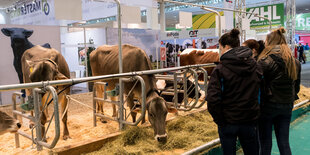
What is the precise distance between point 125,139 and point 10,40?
3.82 metres

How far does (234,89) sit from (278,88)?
811mm

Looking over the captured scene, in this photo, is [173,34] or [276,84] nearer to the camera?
[276,84]

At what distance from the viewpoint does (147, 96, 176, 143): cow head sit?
139 inches

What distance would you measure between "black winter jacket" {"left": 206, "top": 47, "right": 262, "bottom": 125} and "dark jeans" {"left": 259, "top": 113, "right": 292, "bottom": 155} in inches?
24.6

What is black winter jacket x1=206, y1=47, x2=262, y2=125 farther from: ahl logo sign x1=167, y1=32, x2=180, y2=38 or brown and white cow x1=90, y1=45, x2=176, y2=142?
ahl logo sign x1=167, y1=32, x2=180, y2=38

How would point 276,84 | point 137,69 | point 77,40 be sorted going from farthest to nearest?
point 77,40 < point 137,69 < point 276,84

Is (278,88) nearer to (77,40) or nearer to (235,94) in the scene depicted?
(235,94)

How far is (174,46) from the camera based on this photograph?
36.8 ft

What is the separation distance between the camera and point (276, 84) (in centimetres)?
280

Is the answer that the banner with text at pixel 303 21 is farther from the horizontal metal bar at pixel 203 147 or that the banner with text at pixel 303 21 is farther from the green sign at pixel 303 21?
the horizontal metal bar at pixel 203 147

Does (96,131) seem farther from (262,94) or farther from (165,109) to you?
(262,94)

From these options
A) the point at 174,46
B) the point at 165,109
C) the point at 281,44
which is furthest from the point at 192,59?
the point at 281,44

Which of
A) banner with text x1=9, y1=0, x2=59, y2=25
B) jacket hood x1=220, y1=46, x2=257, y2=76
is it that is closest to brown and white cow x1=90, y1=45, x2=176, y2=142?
jacket hood x1=220, y1=46, x2=257, y2=76

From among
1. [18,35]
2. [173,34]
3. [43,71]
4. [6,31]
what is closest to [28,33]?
[18,35]
